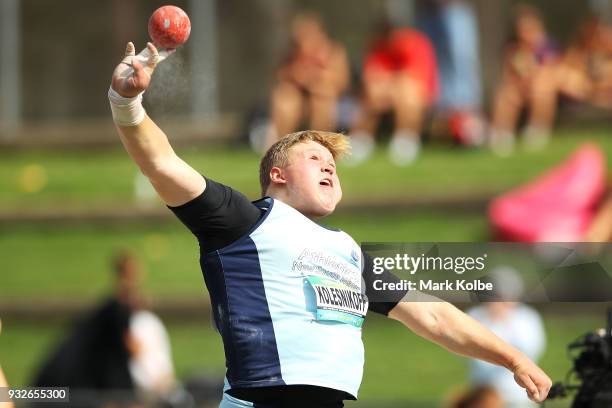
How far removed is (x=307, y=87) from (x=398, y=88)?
3.36 ft

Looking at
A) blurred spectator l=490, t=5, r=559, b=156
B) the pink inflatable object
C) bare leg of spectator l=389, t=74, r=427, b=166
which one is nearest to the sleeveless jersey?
the pink inflatable object

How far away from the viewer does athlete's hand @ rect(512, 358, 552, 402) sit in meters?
4.65

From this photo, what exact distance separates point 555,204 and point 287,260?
28.6ft

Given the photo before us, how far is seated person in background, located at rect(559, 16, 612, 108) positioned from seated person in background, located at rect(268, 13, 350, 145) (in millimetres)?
2566

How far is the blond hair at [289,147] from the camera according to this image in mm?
4629

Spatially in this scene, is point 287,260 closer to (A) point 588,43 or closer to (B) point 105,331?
(B) point 105,331

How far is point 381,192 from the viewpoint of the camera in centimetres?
1459

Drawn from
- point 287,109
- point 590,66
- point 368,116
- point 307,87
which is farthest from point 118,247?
point 590,66

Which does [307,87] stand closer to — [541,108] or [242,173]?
[242,173]

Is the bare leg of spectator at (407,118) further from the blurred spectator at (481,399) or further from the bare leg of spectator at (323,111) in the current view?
the blurred spectator at (481,399)

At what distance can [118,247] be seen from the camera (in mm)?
14789

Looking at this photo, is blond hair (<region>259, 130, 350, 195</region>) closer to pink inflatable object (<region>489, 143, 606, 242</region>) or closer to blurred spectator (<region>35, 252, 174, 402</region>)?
blurred spectator (<region>35, 252, 174, 402</region>)

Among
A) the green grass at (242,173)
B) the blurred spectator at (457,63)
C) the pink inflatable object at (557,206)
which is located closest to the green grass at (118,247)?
the green grass at (242,173)

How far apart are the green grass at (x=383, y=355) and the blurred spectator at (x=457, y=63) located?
3.28 m
